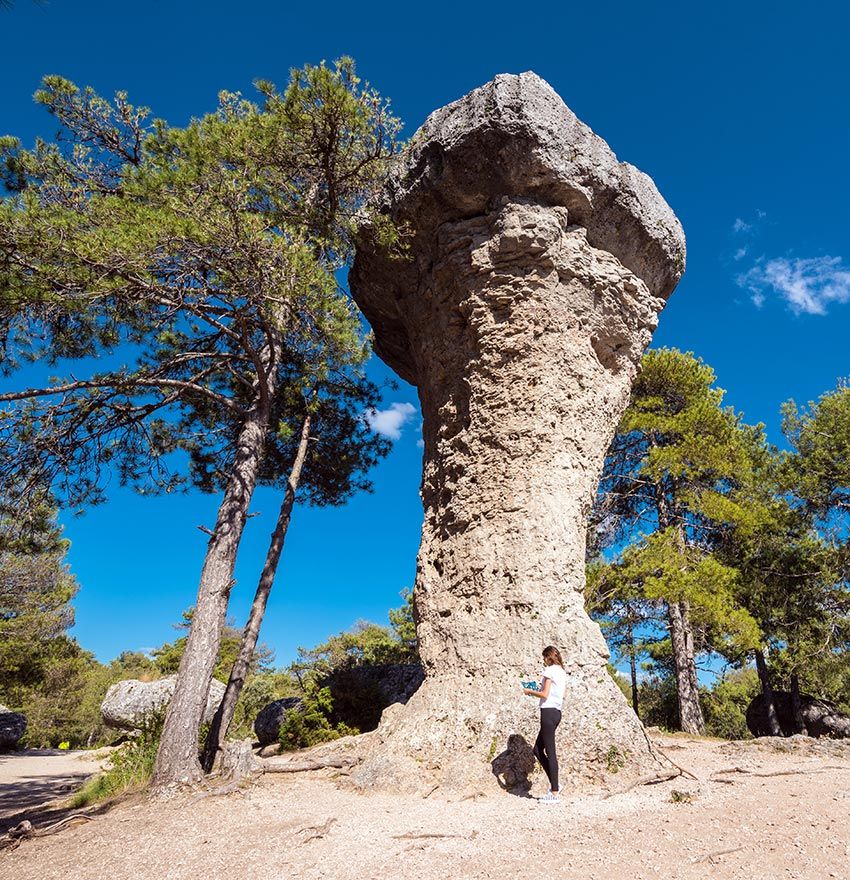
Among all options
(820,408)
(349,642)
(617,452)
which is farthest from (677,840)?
(349,642)

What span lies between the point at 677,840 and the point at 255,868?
305 centimetres

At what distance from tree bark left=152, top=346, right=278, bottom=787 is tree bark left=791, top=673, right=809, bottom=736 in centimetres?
1523

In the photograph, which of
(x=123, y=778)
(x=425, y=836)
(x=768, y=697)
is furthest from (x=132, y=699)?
(x=768, y=697)

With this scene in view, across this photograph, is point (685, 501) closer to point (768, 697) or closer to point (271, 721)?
point (768, 697)

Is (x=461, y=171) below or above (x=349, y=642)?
above

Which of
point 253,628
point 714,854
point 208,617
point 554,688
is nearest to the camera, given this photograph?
point 714,854

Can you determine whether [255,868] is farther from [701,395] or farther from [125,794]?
[701,395]

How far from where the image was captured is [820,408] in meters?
14.9

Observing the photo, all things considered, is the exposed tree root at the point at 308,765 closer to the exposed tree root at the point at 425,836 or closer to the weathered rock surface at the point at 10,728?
the exposed tree root at the point at 425,836

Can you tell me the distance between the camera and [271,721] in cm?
1239

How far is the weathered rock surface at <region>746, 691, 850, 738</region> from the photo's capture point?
14.5 metres

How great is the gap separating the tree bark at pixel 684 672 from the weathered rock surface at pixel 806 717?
14.3ft

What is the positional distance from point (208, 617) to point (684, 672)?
11.2 meters

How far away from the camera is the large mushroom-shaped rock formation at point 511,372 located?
7.09m
